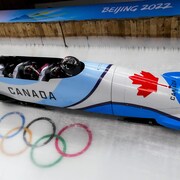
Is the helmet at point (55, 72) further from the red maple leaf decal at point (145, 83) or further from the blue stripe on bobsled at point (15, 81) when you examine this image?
the red maple leaf decal at point (145, 83)

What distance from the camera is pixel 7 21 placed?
5.06 meters

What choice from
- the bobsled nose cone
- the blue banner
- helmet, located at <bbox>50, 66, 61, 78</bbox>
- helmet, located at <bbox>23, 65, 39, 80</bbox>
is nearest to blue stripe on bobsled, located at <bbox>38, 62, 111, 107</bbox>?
helmet, located at <bbox>50, 66, 61, 78</bbox>

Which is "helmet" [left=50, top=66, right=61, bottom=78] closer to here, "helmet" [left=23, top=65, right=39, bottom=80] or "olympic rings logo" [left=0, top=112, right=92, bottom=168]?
"helmet" [left=23, top=65, right=39, bottom=80]

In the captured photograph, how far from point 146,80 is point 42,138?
4.85 ft

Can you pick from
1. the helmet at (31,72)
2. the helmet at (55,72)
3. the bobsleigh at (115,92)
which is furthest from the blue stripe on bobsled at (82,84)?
the helmet at (31,72)

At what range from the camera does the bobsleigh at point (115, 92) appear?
8.86 ft

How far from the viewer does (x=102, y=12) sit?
442 cm

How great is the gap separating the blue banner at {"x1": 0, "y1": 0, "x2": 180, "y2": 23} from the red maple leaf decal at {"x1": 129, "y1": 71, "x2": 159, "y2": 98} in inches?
59.7

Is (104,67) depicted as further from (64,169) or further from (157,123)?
(64,169)

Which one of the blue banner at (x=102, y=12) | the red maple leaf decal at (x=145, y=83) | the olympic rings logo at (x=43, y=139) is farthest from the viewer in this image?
the blue banner at (x=102, y=12)

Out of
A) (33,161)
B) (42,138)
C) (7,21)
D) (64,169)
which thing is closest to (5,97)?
(42,138)

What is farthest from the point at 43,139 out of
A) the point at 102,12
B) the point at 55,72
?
the point at 102,12

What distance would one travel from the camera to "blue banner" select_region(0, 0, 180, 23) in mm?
4008

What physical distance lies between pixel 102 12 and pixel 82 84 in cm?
195
